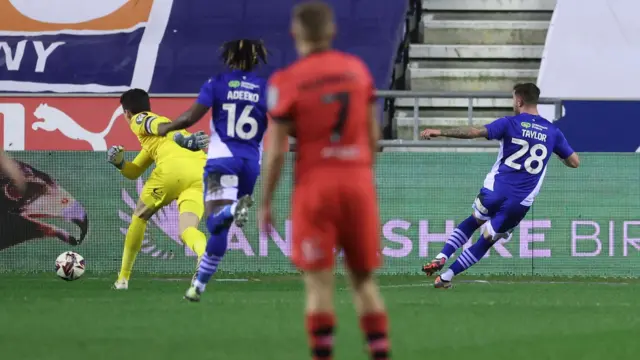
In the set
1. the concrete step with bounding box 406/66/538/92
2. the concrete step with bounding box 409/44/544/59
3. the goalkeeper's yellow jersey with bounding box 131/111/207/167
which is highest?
the concrete step with bounding box 409/44/544/59

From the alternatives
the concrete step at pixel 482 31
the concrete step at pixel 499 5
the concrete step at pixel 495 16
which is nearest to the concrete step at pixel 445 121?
the concrete step at pixel 482 31

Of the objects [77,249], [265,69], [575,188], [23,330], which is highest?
[265,69]

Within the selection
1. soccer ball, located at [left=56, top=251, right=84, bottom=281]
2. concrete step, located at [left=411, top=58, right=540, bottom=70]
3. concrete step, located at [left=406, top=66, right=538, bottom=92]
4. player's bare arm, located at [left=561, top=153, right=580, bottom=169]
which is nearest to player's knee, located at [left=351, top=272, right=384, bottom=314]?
player's bare arm, located at [left=561, top=153, right=580, bottom=169]

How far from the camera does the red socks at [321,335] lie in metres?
5.72

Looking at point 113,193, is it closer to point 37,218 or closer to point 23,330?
point 37,218

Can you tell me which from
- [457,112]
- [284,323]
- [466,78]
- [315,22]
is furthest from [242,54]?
[466,78]

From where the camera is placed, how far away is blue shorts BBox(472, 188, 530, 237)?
12.9 m

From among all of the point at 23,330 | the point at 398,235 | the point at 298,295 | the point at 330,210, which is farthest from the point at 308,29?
the point at 398,235

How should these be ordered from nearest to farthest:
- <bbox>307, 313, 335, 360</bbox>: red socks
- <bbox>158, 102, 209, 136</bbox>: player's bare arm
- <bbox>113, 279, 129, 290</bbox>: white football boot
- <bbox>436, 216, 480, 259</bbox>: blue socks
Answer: <bbox>307, 313, 335, 360</bbox>: red socks < <bbox>158, 102, 209, 136</bbox>: player's bare arm < <bbox>113, 279, 129, 290</bbox>: white football boot < <bbox>436, 216, 480, 259</bbox>: blue socks

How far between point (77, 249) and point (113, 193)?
787 millimetres

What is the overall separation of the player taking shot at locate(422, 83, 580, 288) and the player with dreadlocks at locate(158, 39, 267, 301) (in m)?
3.05

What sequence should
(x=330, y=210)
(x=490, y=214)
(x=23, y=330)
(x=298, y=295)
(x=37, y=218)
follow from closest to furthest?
(x=330, y=210) < (x=23, y=330) < (x=298, y=295) < (x=490, y=214) < (x=37, y=218)

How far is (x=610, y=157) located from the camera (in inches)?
636

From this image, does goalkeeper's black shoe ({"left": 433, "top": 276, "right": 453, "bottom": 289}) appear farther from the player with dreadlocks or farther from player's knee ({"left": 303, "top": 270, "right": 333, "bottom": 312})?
player's knee ({"left": 303, "top": 270, "right": 333, "bottom": 312})
